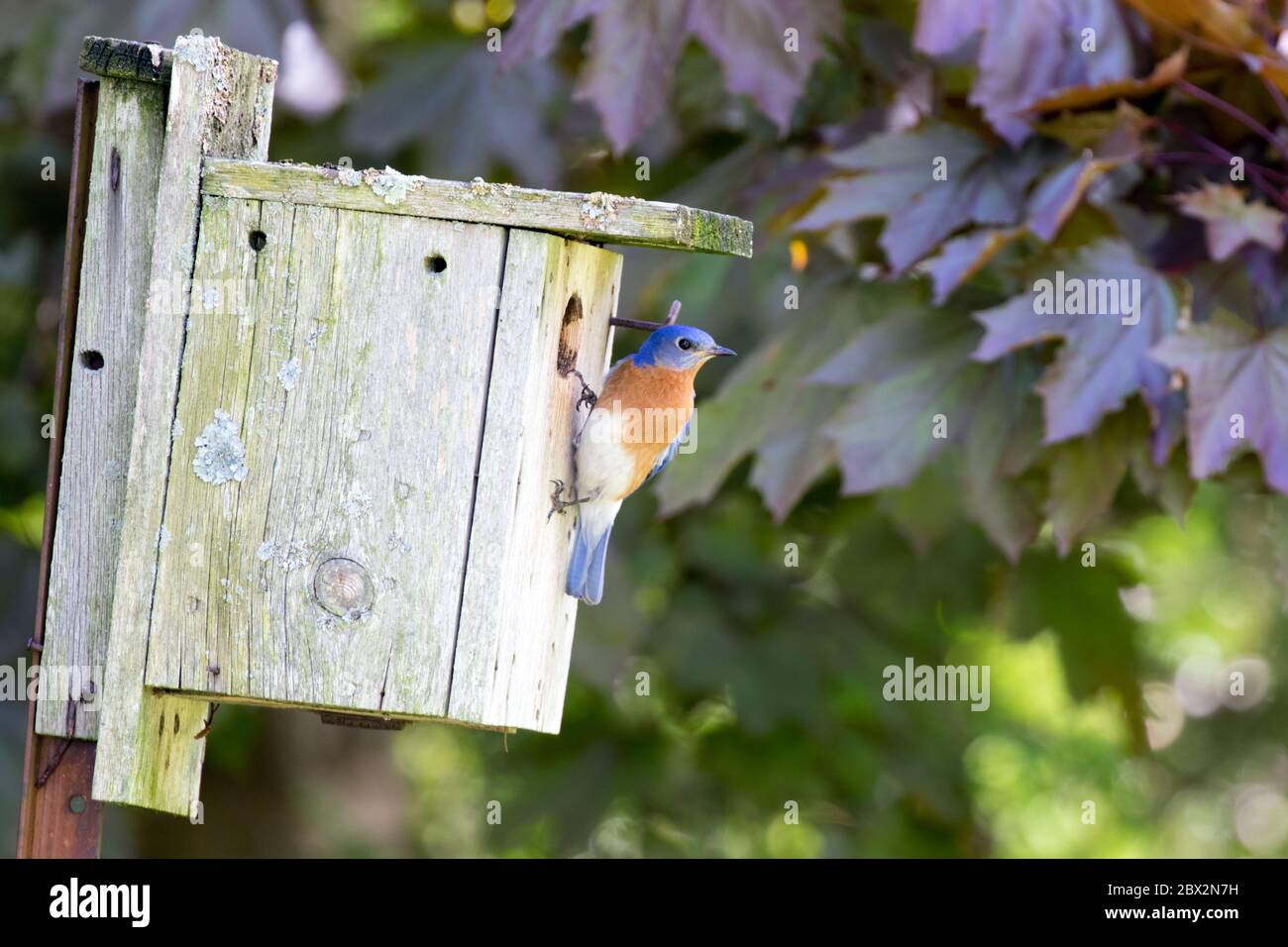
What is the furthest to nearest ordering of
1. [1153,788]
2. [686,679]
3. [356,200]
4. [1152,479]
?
[1153,788]
[686,679]
[1152,479]
[356,200]

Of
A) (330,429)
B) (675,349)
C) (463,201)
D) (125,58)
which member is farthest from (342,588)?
(125,58)

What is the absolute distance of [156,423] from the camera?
2436 millimetres

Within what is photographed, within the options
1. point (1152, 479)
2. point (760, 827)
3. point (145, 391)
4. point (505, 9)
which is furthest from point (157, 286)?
point (760, 827)

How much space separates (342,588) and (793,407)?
1394mm

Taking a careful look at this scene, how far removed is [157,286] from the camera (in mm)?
2430

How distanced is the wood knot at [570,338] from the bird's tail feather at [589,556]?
0.28m

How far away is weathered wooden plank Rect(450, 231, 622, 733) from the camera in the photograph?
241cm

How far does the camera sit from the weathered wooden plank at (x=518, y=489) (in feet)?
7.92

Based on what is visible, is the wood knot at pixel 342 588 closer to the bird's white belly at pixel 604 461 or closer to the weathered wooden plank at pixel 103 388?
the weathered wooden plank at pixel 103 388

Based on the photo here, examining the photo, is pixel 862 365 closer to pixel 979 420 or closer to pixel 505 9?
pixel 979 420

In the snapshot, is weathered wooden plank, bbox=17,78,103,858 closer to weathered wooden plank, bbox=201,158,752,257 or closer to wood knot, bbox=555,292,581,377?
weathered wooden plank, bbox=201,158,752,257

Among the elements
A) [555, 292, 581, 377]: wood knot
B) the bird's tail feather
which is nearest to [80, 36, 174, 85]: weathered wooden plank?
[555, 292, 581, 377]: wood knot

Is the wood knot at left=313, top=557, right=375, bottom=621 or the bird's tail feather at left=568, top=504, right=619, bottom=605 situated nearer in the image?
the wood knot at left=313, top=557, right=375, bottom=621

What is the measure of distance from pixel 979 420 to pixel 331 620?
155 cm
